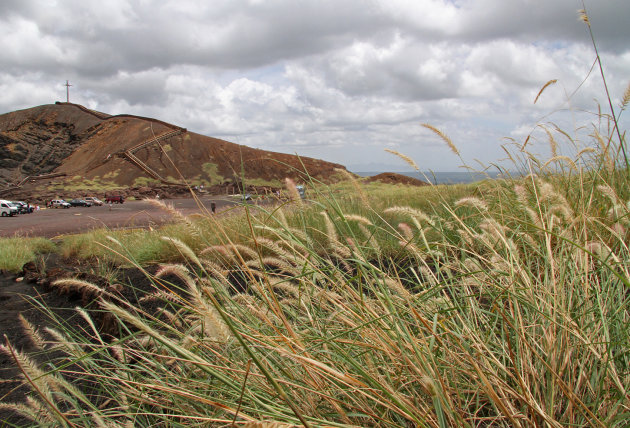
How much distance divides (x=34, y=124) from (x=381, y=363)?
107ft

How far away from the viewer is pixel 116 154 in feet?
72.2

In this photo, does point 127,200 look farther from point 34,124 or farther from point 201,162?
point 34,124

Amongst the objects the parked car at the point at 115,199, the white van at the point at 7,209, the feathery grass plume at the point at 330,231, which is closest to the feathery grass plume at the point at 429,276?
the feathery grass plume at the point at 330,231

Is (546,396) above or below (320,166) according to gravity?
below

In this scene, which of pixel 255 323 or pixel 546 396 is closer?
pixel 546 396

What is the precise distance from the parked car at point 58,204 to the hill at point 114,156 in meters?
1.97

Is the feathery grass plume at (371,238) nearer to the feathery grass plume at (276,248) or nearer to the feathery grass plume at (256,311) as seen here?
the feathery grass plume at (276,248)

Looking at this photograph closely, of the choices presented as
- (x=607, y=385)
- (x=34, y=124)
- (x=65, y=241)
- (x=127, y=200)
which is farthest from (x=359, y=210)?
(x=34, y=124)

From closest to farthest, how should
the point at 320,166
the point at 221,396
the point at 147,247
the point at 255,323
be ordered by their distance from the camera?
the point at 221,396
the point at 255,323
the point at 147,247
the point at 320,166

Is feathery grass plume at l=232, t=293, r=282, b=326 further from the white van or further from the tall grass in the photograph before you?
the white van

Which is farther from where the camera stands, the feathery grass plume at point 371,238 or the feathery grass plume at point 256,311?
the feathery grass plume at point 371,238

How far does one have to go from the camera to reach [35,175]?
23750 mm

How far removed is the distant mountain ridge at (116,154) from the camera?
827 inches

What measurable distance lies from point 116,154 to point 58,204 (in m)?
4.75
